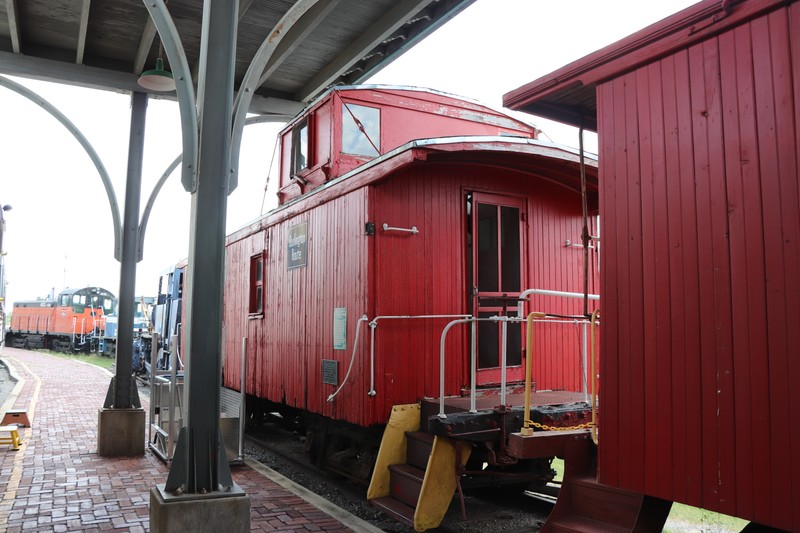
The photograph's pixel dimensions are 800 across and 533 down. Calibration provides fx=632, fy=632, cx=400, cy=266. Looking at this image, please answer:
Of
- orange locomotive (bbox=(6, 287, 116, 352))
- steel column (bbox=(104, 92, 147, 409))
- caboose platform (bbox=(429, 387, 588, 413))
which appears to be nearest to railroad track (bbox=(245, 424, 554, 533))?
caboose platform (bbox=(429, 387, 588, 413))

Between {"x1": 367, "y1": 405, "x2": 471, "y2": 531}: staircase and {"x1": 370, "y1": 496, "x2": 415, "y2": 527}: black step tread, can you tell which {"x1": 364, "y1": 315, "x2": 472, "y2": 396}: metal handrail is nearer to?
{"x1": 367, "y1": 405, "x2": 471, "y2": 531}: staircase

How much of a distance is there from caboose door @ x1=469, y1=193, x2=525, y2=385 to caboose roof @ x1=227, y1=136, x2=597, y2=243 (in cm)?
43

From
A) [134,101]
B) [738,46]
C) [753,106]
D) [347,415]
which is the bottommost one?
[347,415]

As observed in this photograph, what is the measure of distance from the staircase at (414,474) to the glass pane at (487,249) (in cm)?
165

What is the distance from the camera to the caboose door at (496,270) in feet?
21.9

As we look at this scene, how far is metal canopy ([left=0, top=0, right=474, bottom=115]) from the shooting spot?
7102 mm

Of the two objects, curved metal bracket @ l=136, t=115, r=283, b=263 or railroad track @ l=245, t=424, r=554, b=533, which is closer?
railroad track @ l=245, t=424, r=554, b=533

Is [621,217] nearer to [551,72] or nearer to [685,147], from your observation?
[685,147]

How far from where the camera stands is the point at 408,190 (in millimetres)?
6383

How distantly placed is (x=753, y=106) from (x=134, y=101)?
743 cm

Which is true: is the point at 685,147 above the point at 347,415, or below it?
above

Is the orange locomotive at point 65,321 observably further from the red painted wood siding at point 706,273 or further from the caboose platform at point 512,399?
the red painted wood siding at point 706,273

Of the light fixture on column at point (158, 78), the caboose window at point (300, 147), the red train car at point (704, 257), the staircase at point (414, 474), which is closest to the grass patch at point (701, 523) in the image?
the staircase at point (414, 474)

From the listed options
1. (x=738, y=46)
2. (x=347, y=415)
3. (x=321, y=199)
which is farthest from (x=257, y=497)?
(x=738, y=46)
